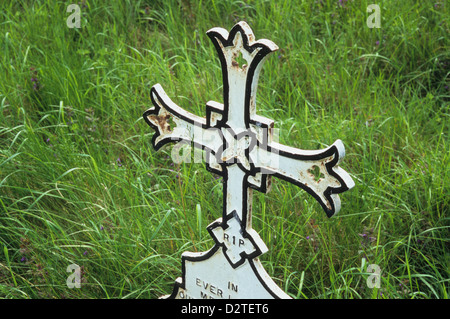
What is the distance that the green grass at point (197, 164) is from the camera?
8.32 feet

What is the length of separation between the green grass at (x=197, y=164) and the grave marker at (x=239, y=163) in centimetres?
22

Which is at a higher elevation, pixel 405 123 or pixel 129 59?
pixel 129 59

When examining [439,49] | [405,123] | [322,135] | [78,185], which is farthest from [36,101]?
[439,49]

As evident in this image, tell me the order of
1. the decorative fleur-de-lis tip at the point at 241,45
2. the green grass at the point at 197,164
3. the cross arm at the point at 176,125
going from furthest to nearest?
the green grass at the point at 197,164 < the cross arm at the point at 176,125 < the decorative fleur-de-lis tip at the point at 241,45

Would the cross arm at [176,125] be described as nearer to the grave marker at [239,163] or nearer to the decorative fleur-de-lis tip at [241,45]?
the grave marker at [239,163]

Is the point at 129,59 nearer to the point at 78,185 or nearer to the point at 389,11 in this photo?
the point at 78,185

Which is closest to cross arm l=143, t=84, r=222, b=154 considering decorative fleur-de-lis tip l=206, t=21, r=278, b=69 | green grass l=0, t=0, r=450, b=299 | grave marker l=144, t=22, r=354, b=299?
grave marker l=144, t=22, r=354, b=299

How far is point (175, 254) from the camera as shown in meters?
2.55

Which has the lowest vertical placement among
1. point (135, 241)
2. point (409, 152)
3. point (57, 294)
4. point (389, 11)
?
point (57, 294)

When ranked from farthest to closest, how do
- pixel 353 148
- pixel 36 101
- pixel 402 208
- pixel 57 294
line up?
pixel 36 101 < pixel 353 148 < pixel 402 208 < pixel 57 294

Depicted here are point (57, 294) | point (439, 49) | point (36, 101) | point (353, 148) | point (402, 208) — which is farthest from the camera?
point (439, 49)

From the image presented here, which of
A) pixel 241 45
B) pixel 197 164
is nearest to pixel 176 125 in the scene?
pixel 241 45

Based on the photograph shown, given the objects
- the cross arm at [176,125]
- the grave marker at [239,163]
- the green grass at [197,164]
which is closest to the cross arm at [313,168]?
the grave marker at [239,163]

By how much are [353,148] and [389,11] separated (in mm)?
1262
